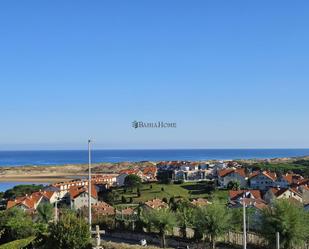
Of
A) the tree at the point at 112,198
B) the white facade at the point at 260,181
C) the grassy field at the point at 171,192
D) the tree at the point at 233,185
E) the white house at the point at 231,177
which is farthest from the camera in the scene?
the white house at the point at 231,177

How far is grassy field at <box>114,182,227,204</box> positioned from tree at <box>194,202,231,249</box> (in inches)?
1525

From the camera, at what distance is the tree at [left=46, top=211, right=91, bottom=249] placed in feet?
70.2

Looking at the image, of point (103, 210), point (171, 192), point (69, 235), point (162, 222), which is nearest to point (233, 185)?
point (171, 192)

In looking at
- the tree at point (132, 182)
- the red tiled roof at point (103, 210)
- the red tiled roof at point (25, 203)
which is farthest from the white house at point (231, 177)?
the red tiled roof at point (103, 210)

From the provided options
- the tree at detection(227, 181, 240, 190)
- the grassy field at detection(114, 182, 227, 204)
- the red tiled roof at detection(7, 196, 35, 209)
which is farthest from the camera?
the tree at detection(227, 181, 240, 190)

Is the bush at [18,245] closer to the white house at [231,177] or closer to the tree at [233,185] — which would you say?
the tree at [233,185]

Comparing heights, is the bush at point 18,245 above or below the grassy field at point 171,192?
above

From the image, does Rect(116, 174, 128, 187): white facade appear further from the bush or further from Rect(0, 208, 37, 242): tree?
the bush

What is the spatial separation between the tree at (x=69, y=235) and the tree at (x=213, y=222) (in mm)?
11825

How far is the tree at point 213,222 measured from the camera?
3194 centimetres

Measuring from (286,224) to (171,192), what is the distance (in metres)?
50.9

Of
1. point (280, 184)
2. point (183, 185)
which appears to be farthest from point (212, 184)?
point (280, 184)

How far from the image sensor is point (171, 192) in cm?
8038

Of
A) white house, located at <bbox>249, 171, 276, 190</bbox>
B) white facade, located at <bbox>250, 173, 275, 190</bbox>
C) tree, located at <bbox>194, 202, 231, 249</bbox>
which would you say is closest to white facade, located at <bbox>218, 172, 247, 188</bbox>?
white house, located at <bbox>249, 171, 276, 190</bbox>
